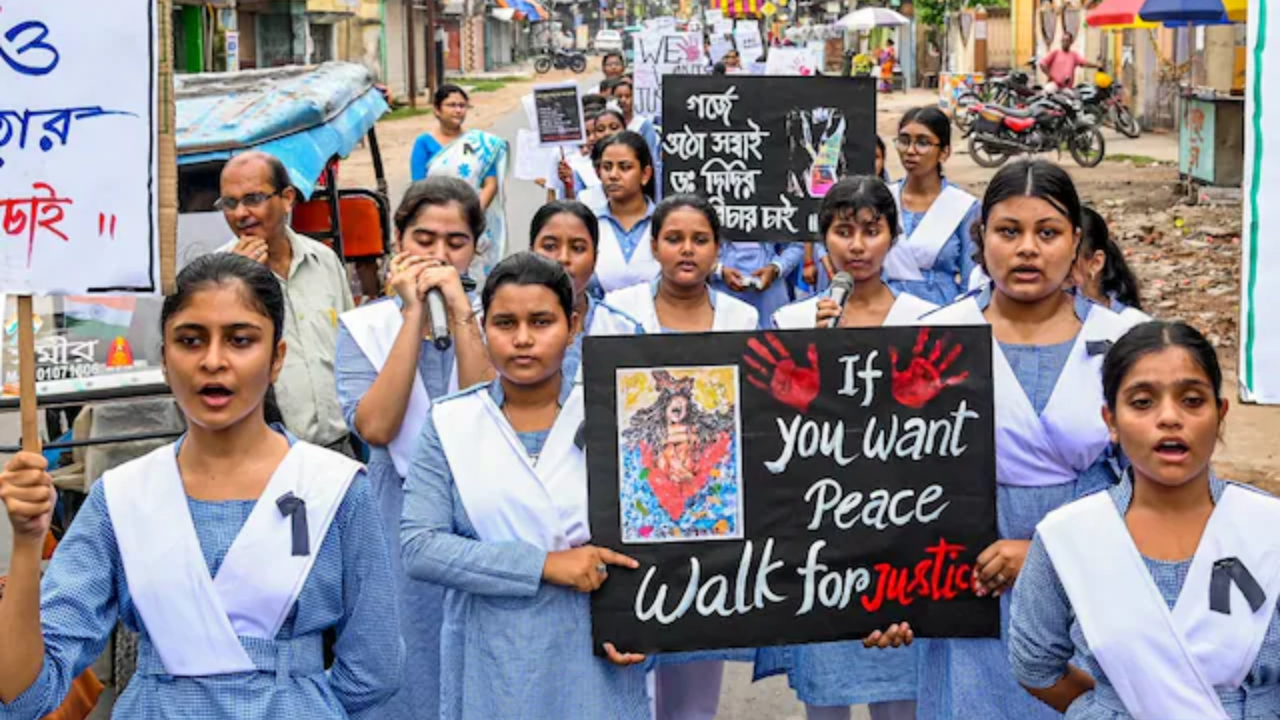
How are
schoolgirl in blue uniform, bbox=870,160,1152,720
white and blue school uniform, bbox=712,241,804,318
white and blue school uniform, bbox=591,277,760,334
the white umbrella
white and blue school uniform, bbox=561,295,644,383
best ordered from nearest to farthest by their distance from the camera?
schoolgirl in blue uniform, bbox=870,160,1152,720
white and blue school uniform, bbox=561,295,644,383
white and blue school uniform, bbox=591,277,760,334
white and blue school uniform, bbox=712,241,804,318
the white umbrella

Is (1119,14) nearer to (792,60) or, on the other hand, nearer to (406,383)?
(792,60)

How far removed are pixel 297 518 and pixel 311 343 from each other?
7.67 ft

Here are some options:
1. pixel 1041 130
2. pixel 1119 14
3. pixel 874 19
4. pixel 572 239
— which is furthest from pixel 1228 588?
pixel 874 19

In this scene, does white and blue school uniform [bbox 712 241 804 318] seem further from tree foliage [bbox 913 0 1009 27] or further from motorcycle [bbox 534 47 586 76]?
motorcycle [bbox 534 47 586 76]

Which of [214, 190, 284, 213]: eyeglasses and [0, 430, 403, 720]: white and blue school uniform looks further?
[214, 190, 284, 213]: eyeglasses

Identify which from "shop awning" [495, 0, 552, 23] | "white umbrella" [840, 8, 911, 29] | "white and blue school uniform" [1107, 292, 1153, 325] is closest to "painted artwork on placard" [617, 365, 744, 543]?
"white and blue school uniform" [1107, 292, 1153, 325]

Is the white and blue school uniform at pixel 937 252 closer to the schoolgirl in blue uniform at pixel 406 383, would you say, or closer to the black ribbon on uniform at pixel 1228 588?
the schoolgirl in blue uniform at pixel 406 383

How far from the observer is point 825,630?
3.50 m

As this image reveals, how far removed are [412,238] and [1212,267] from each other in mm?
10664

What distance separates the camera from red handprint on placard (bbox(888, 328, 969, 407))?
3545mm

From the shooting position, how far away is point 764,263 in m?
7.23

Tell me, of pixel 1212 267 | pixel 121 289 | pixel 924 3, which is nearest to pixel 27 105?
pixel 121 289

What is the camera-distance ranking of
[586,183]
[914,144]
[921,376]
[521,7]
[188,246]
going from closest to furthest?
1. [921,376]
2. [188,246]
3. [914,144]
4. [586,183]
5. [521,7]

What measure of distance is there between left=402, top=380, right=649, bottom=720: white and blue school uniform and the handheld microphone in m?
0.71
